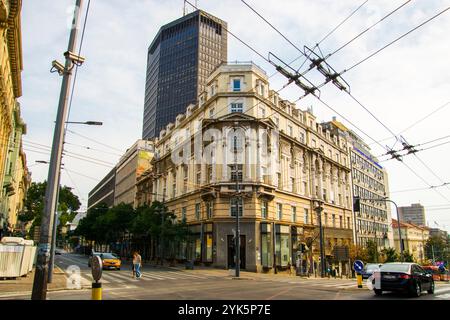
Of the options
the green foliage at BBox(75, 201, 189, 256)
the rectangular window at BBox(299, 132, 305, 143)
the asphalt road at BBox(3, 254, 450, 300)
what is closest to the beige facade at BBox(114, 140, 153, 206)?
the green foliage at BBox(75, 201, 189, 256)

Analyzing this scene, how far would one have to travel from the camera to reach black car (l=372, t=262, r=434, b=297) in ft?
43.6

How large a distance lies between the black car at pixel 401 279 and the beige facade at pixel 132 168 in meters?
58.8

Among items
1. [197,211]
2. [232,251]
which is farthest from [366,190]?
[232,251]

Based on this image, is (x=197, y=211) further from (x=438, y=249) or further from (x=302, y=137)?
(x=438, y=249)

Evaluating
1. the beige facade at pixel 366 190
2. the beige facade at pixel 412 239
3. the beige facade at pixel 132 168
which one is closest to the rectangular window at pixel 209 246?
the beige facade at pixel 366 190

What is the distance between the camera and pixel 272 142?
3847 cm

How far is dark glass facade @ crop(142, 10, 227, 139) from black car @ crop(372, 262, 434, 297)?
10467cm

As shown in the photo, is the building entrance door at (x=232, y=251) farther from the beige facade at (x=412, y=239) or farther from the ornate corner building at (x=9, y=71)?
the beige facade at (x=412, y=239)

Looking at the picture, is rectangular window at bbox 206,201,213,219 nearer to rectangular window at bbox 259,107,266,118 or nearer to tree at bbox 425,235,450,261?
rectangular window at bbox 259,107,266,118

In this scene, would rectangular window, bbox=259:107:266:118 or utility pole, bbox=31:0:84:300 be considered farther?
rectangular window, bbox=259:107:266:118

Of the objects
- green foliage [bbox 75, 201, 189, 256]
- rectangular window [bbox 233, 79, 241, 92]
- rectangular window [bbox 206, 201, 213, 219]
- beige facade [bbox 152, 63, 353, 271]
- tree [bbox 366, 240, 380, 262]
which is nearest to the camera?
beige facade [bbox 152, 63, 353, 271]

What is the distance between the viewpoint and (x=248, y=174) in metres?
35.6

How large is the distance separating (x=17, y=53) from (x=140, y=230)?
21612mm
